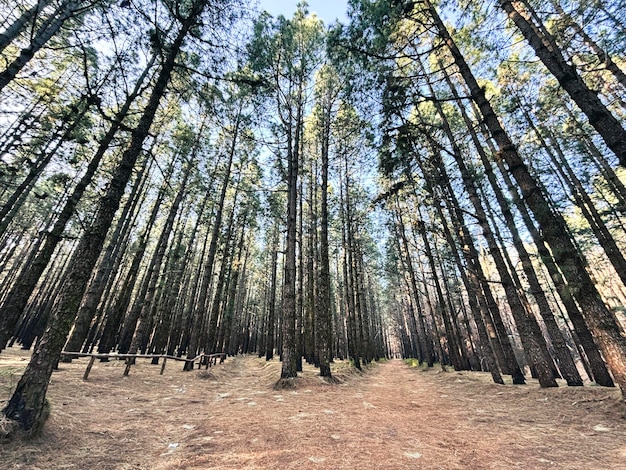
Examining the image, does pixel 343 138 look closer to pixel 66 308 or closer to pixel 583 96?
pixel 583 96

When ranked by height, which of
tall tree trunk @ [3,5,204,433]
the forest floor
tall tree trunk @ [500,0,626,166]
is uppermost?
tall tree trunk @ [500,0,626,166]

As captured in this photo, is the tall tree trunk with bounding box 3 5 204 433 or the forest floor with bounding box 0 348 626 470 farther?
the tall tree trunk with bounding box 3 5 204 433

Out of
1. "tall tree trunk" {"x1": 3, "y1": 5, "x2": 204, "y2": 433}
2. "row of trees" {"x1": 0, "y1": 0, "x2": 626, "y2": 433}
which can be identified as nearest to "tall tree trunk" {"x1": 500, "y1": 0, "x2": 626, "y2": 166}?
"row of trees" {"x1": 0, "y1": 0, "x2": 626, "y2": 433}

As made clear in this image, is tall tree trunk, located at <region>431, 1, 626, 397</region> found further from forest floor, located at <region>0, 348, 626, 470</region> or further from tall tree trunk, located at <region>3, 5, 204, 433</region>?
tall tree trunk, located at <region>3, 5, 204, 433</region>

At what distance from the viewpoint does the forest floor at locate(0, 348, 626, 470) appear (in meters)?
2.68

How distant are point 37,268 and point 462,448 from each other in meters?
10.1

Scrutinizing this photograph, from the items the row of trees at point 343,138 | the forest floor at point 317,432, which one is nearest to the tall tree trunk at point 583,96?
the row of trees at point 343,138

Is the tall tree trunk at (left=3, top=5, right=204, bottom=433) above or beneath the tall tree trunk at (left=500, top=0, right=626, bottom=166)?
beneath

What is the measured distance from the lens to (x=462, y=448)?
10.2 feet

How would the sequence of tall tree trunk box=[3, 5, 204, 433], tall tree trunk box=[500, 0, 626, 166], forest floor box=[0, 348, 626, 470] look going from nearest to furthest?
forest floor box=[0, 348, 626, 470] → tall tree trunk box=[3, 5, 204, 433] → tall tree trunk box=[500, 0, 626, 166]

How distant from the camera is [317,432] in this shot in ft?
11.8

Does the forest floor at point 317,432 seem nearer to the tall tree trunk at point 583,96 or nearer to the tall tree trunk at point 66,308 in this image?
the tall tree trunk at point 66,308

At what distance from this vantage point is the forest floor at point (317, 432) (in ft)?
8.79

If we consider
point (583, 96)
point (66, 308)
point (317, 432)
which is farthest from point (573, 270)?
point (66, 308)
